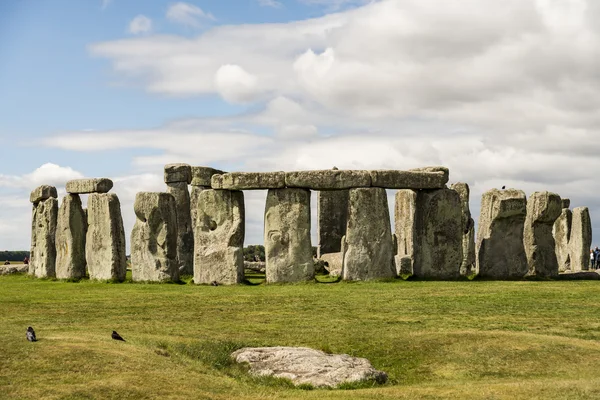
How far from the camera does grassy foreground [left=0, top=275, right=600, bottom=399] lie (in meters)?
16.2

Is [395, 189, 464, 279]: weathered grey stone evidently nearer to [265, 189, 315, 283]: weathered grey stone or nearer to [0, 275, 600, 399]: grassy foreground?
[0, 275, 600, 399]: grassy foreground

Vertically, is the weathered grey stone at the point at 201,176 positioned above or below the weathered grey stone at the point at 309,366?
above

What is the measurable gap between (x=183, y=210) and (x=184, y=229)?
92 centimetres

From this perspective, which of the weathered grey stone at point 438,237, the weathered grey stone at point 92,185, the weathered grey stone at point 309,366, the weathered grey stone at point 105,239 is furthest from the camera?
the weathered grey stone at point 92,185

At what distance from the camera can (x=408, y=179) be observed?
33875mm

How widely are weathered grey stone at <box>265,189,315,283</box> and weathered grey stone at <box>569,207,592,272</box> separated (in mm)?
16086

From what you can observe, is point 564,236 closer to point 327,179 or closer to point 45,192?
point 327,179

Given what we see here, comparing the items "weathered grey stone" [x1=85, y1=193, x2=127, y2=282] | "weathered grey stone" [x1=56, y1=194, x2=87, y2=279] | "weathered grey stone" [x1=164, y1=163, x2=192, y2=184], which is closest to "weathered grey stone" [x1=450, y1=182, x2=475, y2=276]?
"weathered grey stone" [x1=164, y1=163, x2=192, y2=184]

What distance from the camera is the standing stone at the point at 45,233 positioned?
1559 inches

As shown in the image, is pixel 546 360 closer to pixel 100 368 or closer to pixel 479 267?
pixel 100 368

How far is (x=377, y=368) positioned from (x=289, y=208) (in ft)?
48.5

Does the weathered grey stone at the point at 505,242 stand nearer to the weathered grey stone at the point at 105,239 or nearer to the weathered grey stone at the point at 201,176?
the weathered grey stone at the point at 201,176

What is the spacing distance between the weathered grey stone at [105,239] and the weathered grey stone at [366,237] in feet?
26.1

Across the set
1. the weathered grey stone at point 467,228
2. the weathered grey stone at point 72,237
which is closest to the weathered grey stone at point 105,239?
the weathered grey stone at point 72,237
